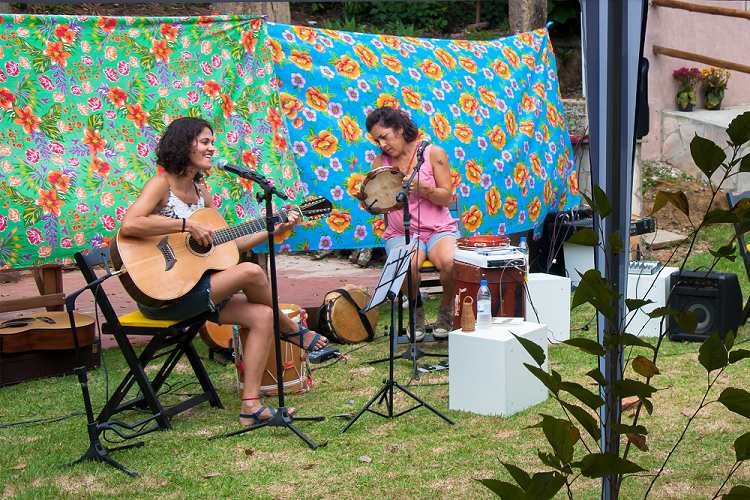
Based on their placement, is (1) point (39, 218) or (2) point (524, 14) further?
(2) point (524, 14)

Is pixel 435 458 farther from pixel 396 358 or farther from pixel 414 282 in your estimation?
pixel 414 282

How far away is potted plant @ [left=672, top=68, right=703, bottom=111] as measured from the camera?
9.98 m

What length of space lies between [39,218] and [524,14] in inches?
233

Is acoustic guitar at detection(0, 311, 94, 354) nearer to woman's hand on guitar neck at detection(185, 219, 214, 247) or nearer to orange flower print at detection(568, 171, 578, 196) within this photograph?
woman's hand on guitar neck at detection(185, 219, 214, 247)

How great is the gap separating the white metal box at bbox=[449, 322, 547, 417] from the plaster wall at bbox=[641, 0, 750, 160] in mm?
6979

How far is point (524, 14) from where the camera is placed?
Result: 8.07 metres

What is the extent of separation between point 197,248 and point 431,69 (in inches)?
135

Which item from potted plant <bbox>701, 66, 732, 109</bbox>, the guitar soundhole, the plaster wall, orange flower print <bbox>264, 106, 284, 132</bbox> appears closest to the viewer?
the guitar soundhole

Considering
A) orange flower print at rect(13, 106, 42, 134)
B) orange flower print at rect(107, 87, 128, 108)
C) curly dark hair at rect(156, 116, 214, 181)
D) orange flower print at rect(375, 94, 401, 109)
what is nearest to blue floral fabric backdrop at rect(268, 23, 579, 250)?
orange flower print at rect(375, 94, 401, 109)

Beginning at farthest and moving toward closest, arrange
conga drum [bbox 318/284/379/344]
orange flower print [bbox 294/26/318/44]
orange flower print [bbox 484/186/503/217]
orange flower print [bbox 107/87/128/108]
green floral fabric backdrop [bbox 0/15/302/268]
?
orange flower print [bbox 484/186/503/217] → orange flower print [bbox 294/26/318/44] → conga drum [bbox 318/284/379/344] → orange flower print [bbox 107/87/128/108] → green floral fabric backdrop [bbox 0/15/302/268]

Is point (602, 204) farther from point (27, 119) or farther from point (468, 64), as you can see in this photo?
point (468, 64)

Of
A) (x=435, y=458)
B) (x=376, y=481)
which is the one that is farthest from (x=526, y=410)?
(x=376, y=481)

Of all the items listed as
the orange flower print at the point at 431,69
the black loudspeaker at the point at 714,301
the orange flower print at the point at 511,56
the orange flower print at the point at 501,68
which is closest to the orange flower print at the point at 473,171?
the orange flower print at the point at 431,69

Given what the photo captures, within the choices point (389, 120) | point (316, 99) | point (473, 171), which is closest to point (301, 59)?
point (316, 99)
